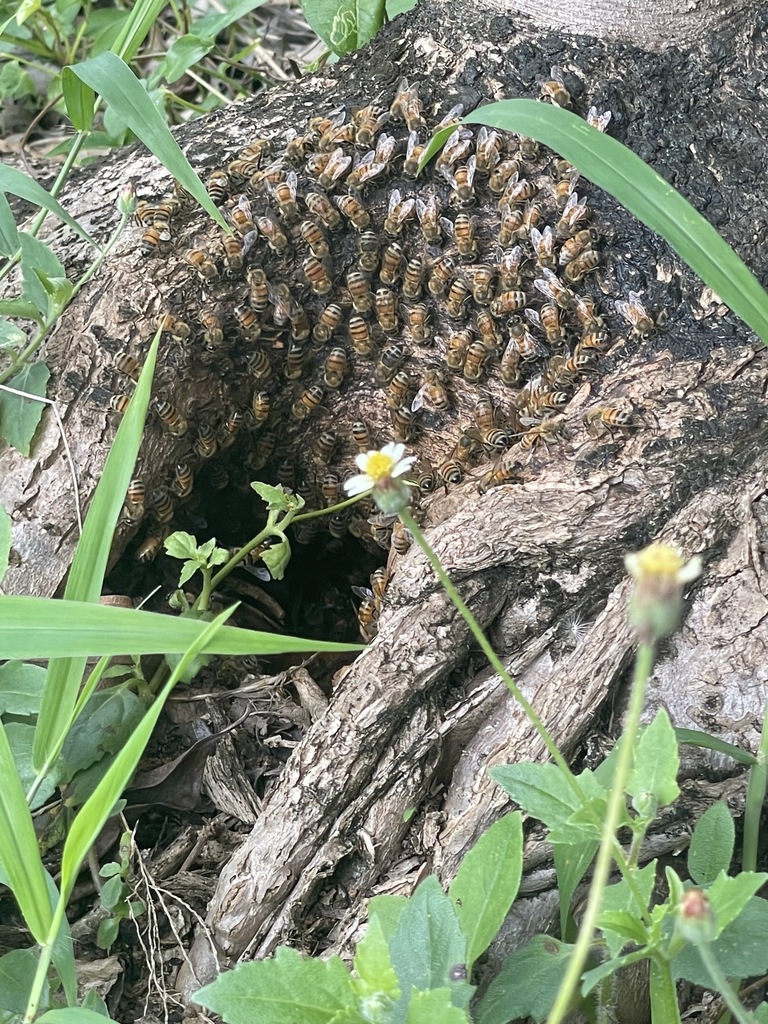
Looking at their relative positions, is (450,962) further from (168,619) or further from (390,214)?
(390,214)

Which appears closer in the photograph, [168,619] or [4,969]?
[168,619]

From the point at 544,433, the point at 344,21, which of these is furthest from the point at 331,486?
the point at 344,21

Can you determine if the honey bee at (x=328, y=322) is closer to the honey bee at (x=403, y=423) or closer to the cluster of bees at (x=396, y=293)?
the cluster of bees at (x=396, y=293)

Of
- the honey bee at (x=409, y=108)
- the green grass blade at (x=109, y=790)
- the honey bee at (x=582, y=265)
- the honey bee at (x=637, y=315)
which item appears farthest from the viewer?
the honey bee at (x=409, y=108)

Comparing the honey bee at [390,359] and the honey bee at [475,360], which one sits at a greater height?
the honey bee at [390,359]

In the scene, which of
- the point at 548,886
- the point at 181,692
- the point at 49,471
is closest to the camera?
the point at 548,886

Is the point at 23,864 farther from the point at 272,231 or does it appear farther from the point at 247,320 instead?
the point at 272,231

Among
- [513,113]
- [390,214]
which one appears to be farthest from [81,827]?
[390,214]

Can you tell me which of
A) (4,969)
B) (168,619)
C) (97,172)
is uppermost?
(97,172)

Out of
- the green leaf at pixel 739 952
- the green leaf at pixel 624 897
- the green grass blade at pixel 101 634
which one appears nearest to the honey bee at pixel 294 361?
the green grass blade at pixel 101 634
